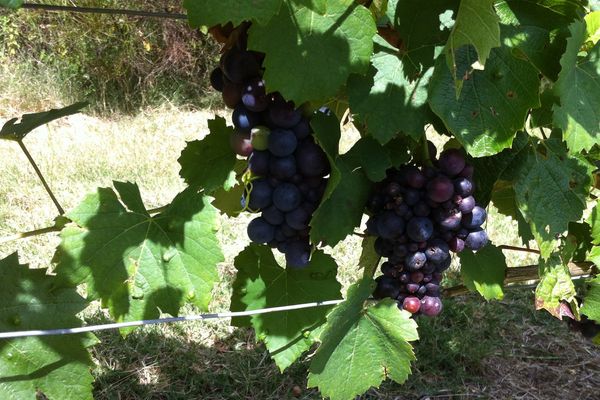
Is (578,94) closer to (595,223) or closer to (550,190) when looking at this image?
(550,190)

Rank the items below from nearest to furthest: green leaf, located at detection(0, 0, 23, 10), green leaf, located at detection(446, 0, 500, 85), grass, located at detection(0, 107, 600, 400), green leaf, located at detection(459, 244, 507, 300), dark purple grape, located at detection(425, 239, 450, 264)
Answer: green leaf, located at detection(0, 0, 23, 10)
green leaf, located at detection(446, 0, 500, 85)
dark purple grape, located at detection(425, 239, 450, 264)
green leaf, located at detection(459, 244, 507, 300)
grass, located at detection(0, 107, 600, 400)

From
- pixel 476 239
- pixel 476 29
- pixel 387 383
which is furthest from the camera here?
pixel 387 383

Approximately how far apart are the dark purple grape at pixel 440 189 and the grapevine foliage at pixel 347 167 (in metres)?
0.03

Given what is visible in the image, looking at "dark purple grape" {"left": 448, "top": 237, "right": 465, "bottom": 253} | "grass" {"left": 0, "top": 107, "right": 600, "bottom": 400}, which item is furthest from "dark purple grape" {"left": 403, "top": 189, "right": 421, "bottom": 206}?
"grass" {"left": 0, "top": 107, "right": 600, "bottom": 400}

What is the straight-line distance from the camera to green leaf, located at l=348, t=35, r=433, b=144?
83 cm

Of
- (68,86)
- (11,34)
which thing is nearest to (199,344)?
(68,86)

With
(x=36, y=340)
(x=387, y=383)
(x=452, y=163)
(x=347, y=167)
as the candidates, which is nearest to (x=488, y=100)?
(x=452, y=163)

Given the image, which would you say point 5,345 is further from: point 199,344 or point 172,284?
point 199,344

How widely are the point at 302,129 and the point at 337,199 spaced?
0.40ft

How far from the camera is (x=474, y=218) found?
0.92 m

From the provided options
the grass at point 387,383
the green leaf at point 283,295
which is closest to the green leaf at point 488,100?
the green leaf at point 283,295

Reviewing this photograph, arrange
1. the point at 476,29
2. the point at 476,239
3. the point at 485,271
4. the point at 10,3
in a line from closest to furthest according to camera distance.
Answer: the point at 10,3
the point at 476,29
the point at 476,239
the point at 485,271

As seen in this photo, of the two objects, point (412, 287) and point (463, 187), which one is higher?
point (463, 187)

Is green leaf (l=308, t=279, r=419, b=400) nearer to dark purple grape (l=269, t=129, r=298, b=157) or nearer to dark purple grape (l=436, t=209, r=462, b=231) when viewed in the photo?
dark purple grape (l=436, t=209, r=462, b=231)
